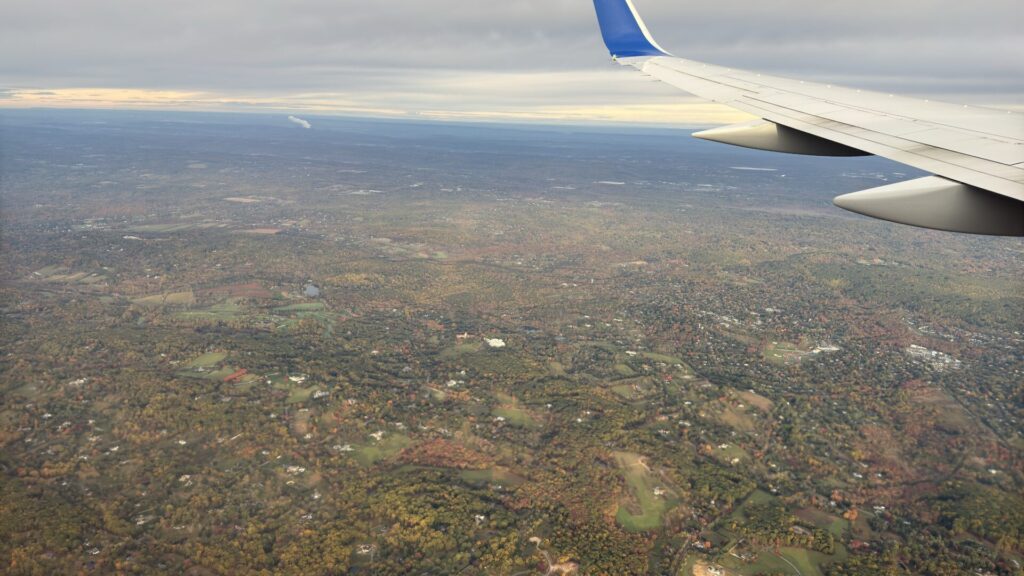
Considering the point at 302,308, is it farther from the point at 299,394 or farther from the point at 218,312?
the point at 299,394

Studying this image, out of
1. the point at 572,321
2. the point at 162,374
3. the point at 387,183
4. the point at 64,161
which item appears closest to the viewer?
the point at 162,374

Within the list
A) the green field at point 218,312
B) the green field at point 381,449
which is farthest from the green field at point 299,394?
the green field at point 218,312

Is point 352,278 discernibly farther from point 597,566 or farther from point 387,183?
point 387,183

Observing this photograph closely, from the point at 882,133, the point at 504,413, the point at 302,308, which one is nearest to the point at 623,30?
the point at 882,133

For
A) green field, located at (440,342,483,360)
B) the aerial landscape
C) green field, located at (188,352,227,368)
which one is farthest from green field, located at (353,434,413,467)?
green field, located at (188,352,227,368)

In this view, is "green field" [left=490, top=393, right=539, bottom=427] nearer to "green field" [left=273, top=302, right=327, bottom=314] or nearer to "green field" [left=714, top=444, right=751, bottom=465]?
"green field" [left=714, top=444, right=751, bottom=465]

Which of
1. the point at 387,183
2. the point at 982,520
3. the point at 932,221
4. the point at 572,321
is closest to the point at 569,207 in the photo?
the point at 387,183
